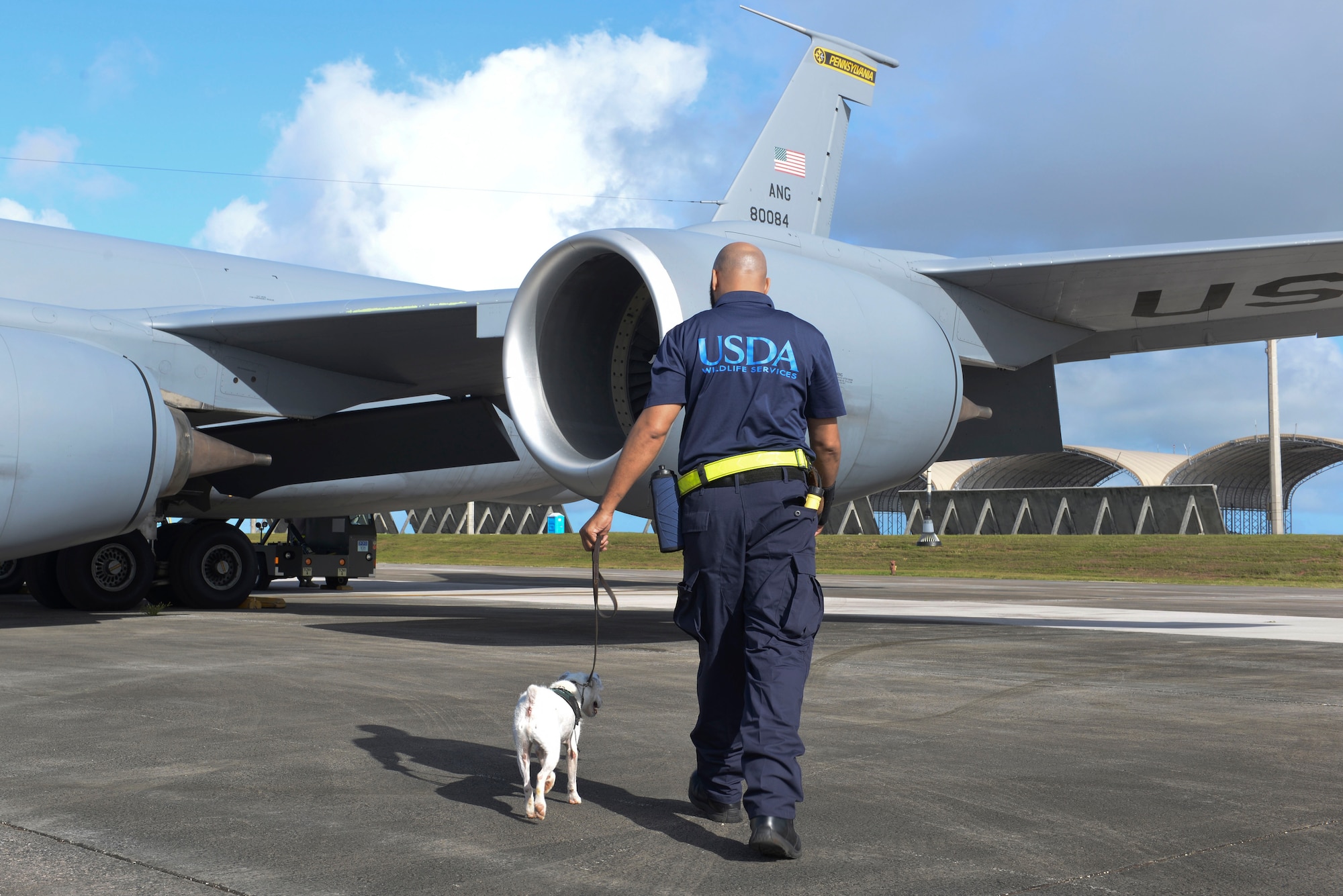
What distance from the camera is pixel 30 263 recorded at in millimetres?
10320

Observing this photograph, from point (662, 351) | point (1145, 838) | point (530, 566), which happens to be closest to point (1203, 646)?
point (1145, 838)

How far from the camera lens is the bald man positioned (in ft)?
10.6

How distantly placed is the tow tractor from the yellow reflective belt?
17227 mm

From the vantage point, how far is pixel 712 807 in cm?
337

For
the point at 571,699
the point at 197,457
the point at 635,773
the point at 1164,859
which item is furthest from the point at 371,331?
the point at 1164,859

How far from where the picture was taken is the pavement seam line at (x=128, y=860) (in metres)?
2.62

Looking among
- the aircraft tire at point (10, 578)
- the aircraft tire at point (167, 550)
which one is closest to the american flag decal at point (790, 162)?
the aircraft tire at point (167, 550)

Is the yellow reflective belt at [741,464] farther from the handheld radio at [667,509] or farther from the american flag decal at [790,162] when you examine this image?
the american flag decal at [790,162]

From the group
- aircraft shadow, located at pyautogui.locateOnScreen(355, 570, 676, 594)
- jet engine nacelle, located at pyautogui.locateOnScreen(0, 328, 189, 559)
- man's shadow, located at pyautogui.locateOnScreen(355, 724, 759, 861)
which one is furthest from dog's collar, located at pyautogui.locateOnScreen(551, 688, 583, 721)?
aircraft shadow, located at pyautogui.locateOnScreen(355, 570, 676, 594)

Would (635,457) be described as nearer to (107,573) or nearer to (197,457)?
(197,457)

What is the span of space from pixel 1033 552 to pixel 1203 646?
22.4 metres

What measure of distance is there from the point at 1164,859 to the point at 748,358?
68.9 inches

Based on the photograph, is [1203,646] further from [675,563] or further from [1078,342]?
[675,563]

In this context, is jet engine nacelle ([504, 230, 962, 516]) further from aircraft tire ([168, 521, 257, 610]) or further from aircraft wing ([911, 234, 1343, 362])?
aircraft tire ([168, 521, 257, 610])
